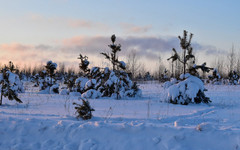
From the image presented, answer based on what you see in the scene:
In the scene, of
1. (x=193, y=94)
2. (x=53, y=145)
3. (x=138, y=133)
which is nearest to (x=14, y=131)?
(x=53, y=145)

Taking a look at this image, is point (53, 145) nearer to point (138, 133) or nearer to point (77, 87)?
point (138, 133)

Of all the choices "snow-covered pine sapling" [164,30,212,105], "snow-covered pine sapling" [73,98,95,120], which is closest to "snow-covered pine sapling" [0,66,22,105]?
"snow-covered pine sapling" [73,98,95,120]

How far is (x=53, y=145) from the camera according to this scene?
450 cm

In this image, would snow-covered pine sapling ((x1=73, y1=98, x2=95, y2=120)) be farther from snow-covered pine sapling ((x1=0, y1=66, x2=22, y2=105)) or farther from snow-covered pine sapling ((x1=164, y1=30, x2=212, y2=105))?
snow-covered pine sapling ((x1=164, y1=30, x2=212, y2=105))

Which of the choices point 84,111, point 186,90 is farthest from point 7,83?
point 186,90

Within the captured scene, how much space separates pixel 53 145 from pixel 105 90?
26.6 feet

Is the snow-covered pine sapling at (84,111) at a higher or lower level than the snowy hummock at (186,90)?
lower

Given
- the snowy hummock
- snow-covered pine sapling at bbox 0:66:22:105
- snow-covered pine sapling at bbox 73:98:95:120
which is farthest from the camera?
the snowy hummock

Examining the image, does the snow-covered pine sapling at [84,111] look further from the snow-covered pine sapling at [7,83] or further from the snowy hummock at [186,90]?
the snowy hummock at [186,90]

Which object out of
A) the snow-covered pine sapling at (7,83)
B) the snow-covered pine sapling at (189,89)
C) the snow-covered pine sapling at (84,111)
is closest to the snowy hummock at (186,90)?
the snow-covered pine sapling at (189,89)

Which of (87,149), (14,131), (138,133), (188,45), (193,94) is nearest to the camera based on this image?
(87,149)

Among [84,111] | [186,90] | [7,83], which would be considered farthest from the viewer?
[186,90]

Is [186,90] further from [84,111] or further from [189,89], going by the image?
[84,111]

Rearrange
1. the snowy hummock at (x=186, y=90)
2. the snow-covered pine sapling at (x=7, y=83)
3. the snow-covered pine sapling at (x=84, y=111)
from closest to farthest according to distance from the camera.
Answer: the snow-covered pine sapling at (x=84, y=111) < the snow-covered pine sapling at (x=7, y=83) < the snowy hummock at (x=186, y=90)
